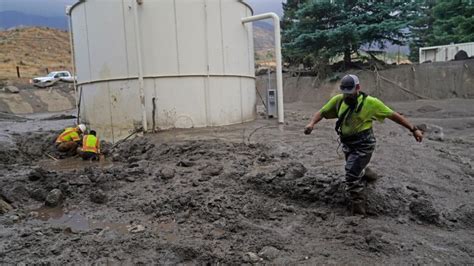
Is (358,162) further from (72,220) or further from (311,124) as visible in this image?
(72,220)

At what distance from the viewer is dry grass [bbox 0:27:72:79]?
38.5 meters

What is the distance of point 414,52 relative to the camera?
118ft

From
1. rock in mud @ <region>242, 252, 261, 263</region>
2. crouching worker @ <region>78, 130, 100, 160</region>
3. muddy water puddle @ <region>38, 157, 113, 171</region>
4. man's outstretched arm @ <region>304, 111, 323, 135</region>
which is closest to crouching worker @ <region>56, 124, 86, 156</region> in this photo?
muddy water puddle @ <region>38, 157, 113, 171</region>

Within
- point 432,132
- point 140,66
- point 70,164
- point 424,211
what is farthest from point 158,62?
point 432,132

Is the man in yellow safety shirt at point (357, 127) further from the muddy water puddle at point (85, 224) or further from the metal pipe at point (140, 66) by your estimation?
the metal pipe at point (140, 66)

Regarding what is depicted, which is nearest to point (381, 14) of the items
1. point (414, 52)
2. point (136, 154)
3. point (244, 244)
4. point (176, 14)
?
point (176, 14)

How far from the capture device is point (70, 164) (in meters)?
8.30

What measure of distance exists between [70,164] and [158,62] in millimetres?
3108

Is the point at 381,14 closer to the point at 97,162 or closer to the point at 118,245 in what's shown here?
the point at 97,162

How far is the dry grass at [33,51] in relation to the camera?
38528 millimetres

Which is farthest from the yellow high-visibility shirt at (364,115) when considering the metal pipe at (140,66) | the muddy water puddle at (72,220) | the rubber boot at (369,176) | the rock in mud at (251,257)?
the metal pipe at (140,66)

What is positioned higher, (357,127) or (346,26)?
(346,26)

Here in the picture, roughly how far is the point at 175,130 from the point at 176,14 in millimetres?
2837

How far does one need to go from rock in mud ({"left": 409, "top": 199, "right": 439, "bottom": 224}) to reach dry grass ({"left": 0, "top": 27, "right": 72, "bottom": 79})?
124 ft
